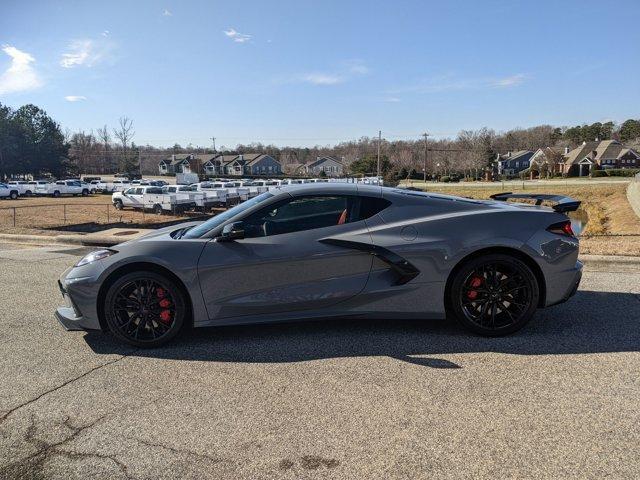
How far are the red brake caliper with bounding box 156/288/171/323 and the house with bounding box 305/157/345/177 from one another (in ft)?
382

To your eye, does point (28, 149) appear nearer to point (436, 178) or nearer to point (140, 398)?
point (436, 178)

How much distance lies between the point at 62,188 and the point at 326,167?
80010 mm

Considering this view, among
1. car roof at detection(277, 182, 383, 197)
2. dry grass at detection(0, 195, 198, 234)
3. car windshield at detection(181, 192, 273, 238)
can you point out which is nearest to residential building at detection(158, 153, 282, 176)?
dry grass at detection(0, 195, 198, 234)

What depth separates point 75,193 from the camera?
49.0 metres

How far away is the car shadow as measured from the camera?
12.6 ft

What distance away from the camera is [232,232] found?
3.98 meters

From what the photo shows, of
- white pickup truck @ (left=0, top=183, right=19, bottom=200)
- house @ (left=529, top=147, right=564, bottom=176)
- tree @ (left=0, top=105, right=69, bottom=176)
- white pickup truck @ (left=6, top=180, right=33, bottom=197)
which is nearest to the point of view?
white pickup truck @ (left=0, top=183, right=19, bottom=200)

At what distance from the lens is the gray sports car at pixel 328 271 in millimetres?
4004

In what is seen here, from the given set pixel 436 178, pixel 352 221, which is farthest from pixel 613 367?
pixel 436 178

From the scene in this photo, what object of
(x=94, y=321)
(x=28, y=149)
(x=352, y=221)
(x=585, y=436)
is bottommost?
(x=585, y=436)

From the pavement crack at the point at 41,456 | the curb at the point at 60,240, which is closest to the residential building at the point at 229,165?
the curb at the point at 60,240

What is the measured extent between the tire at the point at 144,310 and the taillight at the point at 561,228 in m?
3.25

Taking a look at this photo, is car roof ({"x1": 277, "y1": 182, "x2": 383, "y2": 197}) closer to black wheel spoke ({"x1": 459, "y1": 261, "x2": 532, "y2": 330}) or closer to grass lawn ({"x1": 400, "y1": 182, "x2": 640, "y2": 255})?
black wheel spoke ({"x1": 459, "y1": 261, "x2": 532, "y2": 330})

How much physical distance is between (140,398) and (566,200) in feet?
13.6
